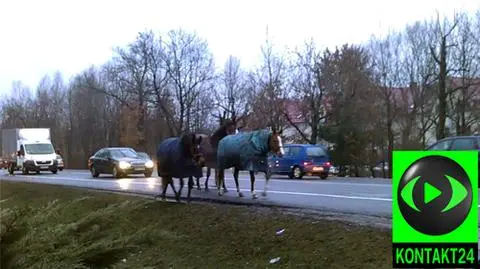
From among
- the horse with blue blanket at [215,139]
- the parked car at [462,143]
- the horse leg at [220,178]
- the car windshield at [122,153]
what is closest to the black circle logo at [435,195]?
the horse leg at [220,178]

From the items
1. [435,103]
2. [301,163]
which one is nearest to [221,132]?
[301,163]

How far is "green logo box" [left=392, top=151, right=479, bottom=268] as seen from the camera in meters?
2.10

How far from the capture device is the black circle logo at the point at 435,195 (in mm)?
2104

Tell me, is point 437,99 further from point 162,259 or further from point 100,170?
point 162,259

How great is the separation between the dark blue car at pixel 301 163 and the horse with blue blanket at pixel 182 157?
15541mm

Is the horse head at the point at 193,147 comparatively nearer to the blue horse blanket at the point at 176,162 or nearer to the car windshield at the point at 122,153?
the blue horse blanket at the point at 176,162

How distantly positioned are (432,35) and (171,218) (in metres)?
44.2

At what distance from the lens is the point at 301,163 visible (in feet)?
97.2

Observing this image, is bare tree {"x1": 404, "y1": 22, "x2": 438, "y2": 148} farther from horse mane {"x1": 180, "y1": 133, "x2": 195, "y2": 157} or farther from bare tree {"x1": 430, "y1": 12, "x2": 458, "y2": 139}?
horse mane {"x1": 180, "y1": 133, "x2": 195, "y2": 157}

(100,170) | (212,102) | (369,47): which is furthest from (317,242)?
(212,102)

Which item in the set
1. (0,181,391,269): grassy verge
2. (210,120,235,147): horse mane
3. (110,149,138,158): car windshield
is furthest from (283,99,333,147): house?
(0,181,391,269): grassy verge

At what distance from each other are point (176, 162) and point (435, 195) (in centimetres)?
1182

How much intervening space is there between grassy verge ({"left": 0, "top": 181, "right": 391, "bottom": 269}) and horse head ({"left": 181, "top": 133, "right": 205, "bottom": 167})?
3.31 feet

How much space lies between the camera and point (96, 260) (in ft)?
13.2
